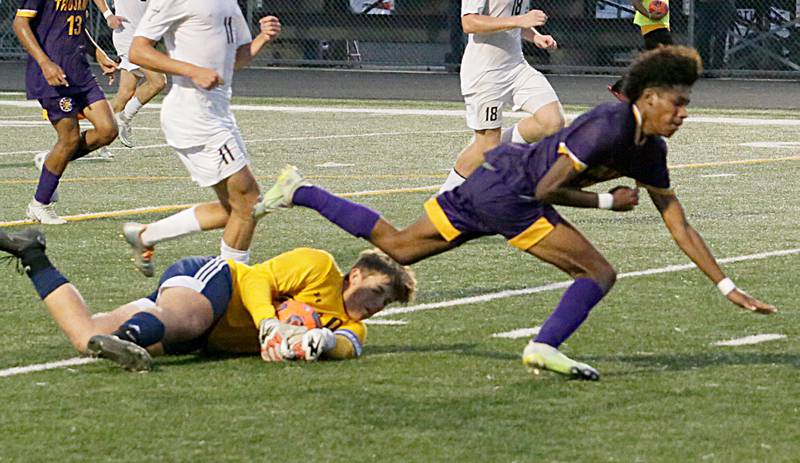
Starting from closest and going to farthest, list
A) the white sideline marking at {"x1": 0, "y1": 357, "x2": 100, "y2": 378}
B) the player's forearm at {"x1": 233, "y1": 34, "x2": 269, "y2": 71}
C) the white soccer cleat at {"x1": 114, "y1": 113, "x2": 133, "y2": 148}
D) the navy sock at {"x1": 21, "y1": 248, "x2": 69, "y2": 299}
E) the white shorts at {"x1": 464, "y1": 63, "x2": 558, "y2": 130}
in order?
the white sideline marking at {"x1": 0, "y1": 357, "x2": 100, "y2": 378} → the navy sock at {"x1": 21, "y1": 248, "x2": 69, "y2": 299} → the player's forearm at {"x1": 233, "y1": 34, "x2": 269, "y2": 71} → the white shorts at {"x1": 464, "y1": 63, "x2": 558, "y2": 130} → the white soccer cleat at {"x1": 114, "y1": 113, "x2": 133, "y2": 148}

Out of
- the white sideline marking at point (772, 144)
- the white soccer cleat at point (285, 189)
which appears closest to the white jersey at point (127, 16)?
the white sideline marking at point (772, 144)

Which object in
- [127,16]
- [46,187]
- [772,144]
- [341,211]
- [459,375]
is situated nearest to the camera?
[459,375]

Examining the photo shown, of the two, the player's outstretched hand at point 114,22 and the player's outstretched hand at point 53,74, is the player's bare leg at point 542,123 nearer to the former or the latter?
the player's outstretched hand at point 53,74

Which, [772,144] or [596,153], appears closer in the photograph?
[596,153]

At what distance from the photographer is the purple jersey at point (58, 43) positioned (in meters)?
12.6

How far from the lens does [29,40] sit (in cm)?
1253

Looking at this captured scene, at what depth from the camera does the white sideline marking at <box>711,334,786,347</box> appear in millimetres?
7879

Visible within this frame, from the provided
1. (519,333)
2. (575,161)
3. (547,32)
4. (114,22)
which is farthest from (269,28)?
(547,32)

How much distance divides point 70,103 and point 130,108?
5867 millimetres

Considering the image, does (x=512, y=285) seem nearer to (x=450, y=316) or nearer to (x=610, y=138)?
(x=450, y=316)

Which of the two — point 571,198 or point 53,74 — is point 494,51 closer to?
point 53,74

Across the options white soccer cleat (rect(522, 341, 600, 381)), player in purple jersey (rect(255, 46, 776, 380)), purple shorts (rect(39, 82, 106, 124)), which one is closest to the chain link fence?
purple shorts (rect(39, 82, 106, 124))

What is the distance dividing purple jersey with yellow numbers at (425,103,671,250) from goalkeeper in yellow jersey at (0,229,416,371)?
39cm

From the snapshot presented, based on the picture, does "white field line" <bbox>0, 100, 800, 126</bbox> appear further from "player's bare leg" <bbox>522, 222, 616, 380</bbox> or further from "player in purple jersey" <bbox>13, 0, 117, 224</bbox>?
"player's bare leg" <bbox>522, 222, 616, 380</bbox>
